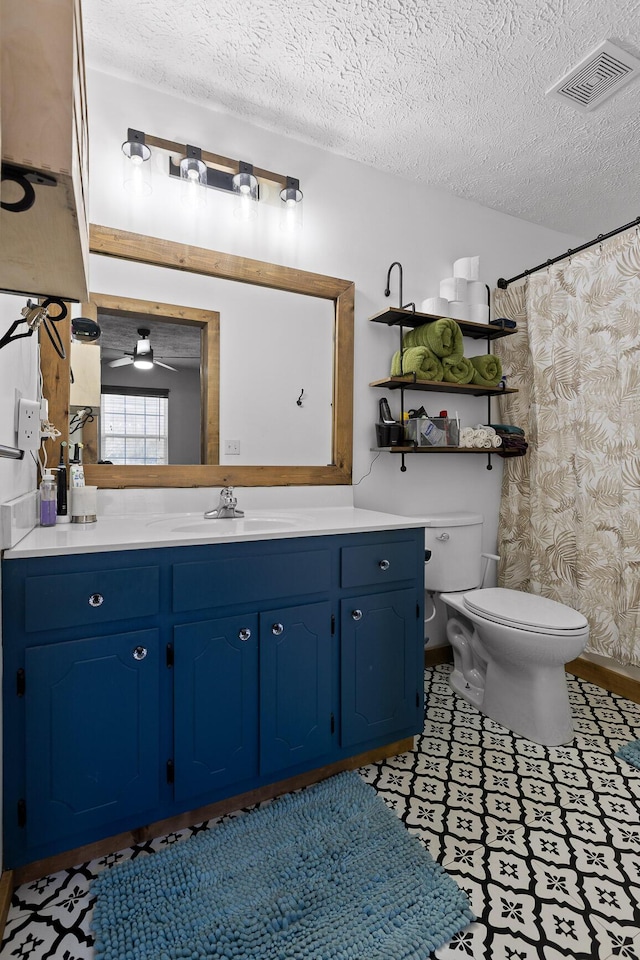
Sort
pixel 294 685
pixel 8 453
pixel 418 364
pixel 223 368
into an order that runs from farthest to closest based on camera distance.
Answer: pixel 418 364
pixel 223 368
pixel 294 685
pixel 8 453

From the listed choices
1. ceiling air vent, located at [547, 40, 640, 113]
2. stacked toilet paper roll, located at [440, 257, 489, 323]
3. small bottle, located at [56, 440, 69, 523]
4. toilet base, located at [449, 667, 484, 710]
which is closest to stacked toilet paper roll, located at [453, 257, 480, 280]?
stacked toilet paper roll, located at [440, 257, 489, 323]

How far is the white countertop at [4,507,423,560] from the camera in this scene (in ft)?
4.01

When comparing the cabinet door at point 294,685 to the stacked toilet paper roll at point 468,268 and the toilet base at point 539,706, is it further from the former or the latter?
the stacked toilet paper roll at point 468,268

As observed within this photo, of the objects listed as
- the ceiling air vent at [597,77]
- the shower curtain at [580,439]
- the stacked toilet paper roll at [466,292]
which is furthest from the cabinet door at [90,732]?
the ceiling air vent at [597,77]

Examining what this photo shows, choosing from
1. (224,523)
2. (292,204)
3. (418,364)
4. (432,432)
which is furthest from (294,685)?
(292,204)

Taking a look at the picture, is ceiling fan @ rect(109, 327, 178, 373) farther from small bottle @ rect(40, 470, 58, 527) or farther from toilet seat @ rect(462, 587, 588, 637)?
toilet seat @ rect(462, 587, 588, 637)

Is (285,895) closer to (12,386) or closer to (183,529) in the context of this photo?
(183,529)

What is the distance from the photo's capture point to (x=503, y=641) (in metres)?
1.87

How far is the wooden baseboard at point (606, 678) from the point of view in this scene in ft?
7.13

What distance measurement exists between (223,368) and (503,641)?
1557mm

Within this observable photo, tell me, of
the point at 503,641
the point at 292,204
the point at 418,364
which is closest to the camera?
the point at 503,641

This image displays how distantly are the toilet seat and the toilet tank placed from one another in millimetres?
126

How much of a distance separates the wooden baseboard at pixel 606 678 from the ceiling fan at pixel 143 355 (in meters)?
2.23

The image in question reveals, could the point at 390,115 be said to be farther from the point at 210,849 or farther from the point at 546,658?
the point at 210,849
